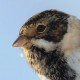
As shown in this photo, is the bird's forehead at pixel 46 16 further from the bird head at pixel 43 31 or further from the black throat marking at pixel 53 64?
the black throat marking at pixel 53 64

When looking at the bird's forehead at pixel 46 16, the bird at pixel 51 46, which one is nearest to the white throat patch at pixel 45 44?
the bird at pixel 51 46

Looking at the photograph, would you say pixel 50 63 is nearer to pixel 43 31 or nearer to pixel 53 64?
pixel 53 64

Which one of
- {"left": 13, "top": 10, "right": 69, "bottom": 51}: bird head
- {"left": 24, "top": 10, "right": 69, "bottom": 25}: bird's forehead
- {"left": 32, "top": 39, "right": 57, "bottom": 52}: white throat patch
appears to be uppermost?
{"left": 24, "top": 10, "right": 69, "bottom": 25}: bird's forehead

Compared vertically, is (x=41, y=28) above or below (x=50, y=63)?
above

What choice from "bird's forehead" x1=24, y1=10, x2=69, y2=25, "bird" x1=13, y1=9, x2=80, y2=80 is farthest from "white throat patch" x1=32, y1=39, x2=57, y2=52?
"bird's forehead" x1=24, y1=10, x2=69, y2=25

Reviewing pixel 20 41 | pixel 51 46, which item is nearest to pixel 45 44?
pixel 51 46

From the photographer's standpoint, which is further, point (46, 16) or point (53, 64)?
point (46, 16)

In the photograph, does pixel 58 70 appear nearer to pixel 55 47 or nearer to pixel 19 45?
pixel 55 47

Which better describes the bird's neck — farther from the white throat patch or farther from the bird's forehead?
the bird's forehead
